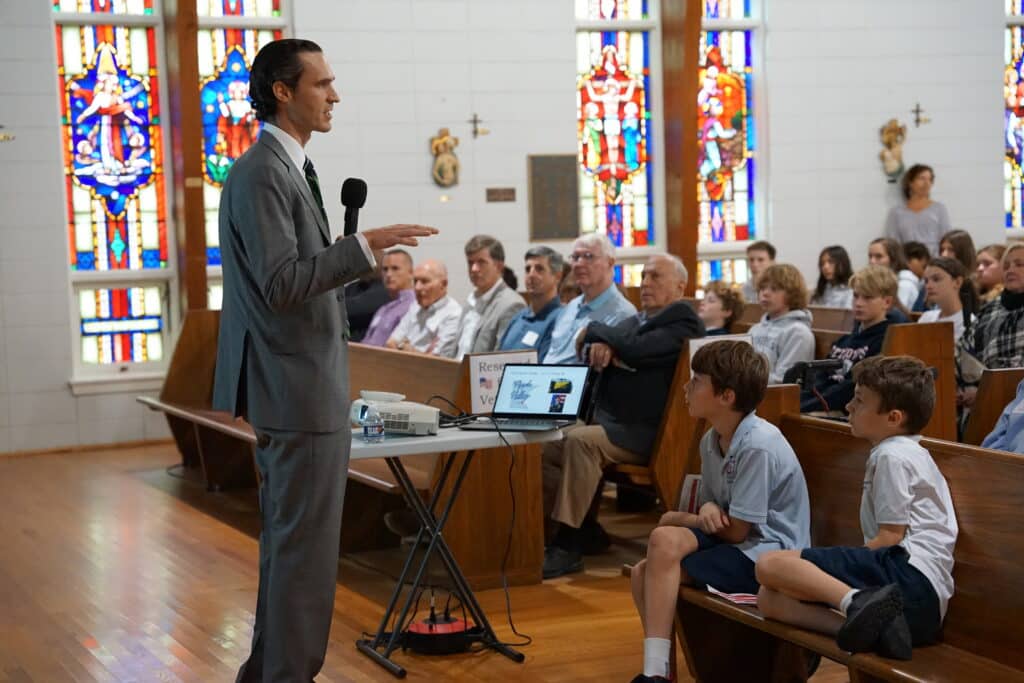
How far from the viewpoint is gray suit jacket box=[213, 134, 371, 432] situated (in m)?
2.83

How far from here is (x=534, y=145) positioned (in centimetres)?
1020

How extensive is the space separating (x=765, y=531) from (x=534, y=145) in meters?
6.95

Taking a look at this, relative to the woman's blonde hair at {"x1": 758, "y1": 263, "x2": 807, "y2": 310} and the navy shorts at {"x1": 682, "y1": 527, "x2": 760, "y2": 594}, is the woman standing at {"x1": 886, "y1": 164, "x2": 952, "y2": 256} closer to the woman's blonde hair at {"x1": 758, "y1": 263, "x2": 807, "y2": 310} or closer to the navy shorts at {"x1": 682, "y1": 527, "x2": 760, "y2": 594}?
the woman's blonde hair at {"x1": 758, "y1": 263, "x2": 807, "y2": 310}

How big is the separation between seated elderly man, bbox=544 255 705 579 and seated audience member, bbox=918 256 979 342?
5.25 feet

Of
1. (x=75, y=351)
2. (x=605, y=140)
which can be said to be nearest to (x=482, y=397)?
(x=75, y=351)

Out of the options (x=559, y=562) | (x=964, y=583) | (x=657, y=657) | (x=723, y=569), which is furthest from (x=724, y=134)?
(x=964, y=583)

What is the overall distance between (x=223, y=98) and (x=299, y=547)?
7201mm

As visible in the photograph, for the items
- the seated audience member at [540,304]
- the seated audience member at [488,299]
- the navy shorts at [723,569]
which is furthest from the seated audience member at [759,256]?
the navy shorts at [723,569]

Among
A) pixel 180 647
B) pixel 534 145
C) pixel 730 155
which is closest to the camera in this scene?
Answer: pixel 180 647

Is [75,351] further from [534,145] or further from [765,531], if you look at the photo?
[765,531]

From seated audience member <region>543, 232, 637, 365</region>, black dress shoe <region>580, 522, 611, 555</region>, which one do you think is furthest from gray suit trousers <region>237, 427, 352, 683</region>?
seated audience member <region>543, 232, 637, 365</region>

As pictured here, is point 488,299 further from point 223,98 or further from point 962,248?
point 223,98

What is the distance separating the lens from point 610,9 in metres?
10.7

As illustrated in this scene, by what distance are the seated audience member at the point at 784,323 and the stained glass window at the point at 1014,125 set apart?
6.45m
